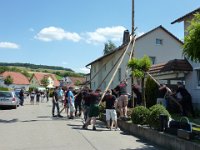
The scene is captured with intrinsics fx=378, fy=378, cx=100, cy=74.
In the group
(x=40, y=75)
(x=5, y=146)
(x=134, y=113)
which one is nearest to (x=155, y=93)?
(x=134, y=113)

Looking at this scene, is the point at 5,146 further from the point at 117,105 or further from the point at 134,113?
the point at 117,105

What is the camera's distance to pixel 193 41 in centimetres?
910

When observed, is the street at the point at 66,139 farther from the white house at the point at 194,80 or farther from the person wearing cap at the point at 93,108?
the white house at the point at 194,80

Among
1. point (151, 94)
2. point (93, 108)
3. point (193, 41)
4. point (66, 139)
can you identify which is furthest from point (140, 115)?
→ point (151, 94)

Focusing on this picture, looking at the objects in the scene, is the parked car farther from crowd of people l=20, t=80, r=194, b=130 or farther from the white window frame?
the white window frame

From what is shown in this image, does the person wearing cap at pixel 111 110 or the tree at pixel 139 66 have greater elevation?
the tree at pixel 139 66

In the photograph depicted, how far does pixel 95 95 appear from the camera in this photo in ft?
50.8

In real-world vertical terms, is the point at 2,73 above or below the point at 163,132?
above

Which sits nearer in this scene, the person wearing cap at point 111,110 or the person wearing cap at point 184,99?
the person wearing cap at point 111,110

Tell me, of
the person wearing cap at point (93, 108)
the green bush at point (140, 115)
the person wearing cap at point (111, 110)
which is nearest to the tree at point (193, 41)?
the green bush at point (140, 115)

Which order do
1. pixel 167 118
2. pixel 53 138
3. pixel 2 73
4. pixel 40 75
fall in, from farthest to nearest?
1. pixel 40 75
2. pixel 2 73
3. pixel 53 138
4. pixel 167 118

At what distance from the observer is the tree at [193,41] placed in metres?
9.03

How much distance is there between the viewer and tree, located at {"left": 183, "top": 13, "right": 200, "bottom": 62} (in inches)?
356

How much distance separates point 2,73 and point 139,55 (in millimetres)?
85000
